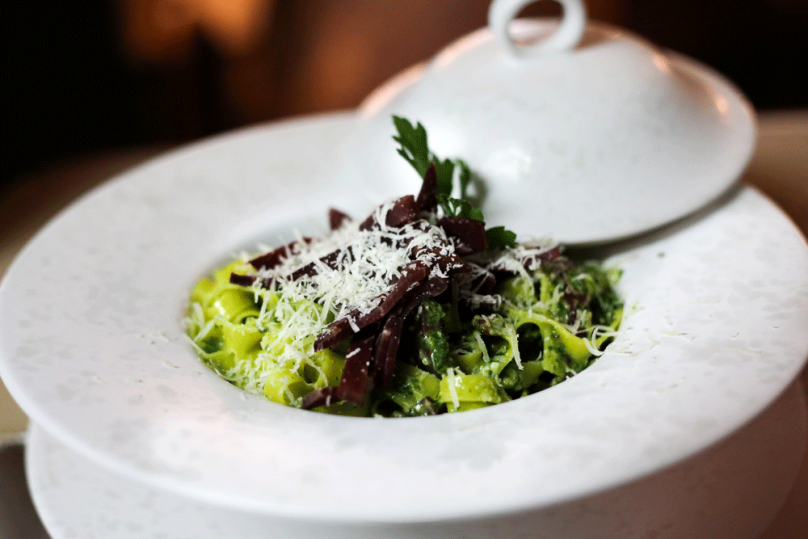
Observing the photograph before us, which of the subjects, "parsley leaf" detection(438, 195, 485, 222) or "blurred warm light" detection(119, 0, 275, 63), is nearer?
"parsley leaf" detection(438, 195, 485, 222)

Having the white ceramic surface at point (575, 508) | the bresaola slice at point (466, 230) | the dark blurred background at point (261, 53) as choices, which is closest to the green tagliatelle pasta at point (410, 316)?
the bresaola slice at point (466, 230)

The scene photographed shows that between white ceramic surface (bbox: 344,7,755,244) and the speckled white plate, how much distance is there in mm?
157

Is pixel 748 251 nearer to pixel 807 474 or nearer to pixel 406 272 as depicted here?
pixel 807 474

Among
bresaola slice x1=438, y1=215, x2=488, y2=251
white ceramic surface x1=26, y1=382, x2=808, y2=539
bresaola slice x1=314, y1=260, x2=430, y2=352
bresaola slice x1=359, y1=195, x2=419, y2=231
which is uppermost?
bresaola slice x1=359, y1=195, x2=419, y2=231

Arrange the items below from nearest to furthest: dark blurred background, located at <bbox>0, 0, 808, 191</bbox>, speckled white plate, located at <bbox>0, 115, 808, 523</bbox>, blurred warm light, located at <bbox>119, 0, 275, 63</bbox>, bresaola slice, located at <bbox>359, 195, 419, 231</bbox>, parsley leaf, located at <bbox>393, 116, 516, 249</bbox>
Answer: speckled white plate, located at <bbox>0, 115, 808, 523</bbox>, bresaola slice, located at <bbox>359, 195, 419, 231</bbox>, parsley leaf, located at <bbox>393, 116, 516, 249</bbox>, dark blurred background, located at <bbox>0, 0, 808, 191</bbox>, blurred warm light, located at <bbox>119, 0, 275, 63</bbox>

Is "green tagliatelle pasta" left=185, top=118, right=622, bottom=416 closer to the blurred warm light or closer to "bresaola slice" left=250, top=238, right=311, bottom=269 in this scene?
"bresaola slice" left=250, top=238, right=311, bottom=269

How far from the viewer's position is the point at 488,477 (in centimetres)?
128

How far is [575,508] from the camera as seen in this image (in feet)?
4.62

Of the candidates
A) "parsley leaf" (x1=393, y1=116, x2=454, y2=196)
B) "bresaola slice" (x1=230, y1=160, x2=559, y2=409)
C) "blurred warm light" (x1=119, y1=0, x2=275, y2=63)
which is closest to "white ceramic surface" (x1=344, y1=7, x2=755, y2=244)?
"parsley leaf" (x1=393, y1=116, x2=454, y2=196)

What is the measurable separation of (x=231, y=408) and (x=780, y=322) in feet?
4.34

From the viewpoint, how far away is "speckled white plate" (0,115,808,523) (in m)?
1.28

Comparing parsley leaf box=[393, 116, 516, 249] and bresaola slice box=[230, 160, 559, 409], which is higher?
parsley leaf box=[393, 116, 516, 249]

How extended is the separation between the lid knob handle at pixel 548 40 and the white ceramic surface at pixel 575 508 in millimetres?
1294

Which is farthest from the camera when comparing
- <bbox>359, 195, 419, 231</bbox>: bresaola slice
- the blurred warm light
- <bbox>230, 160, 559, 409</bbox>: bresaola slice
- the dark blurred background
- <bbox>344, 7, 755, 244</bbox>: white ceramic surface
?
the blurred warm light
